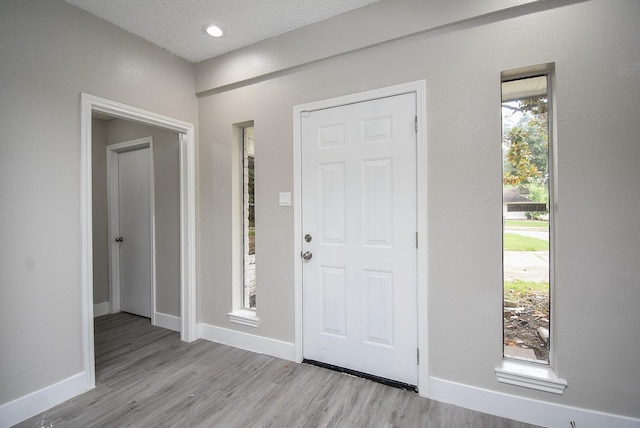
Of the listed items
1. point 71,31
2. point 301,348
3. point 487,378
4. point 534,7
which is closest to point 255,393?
point 301,348

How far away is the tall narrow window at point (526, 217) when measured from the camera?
1.83 meters

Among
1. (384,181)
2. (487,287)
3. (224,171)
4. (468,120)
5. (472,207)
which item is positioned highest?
(468,120)

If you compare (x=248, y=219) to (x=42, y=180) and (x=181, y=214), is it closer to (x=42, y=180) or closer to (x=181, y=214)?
(x=181, y=214)

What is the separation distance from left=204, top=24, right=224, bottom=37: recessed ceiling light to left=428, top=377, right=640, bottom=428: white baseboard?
306 centimetres

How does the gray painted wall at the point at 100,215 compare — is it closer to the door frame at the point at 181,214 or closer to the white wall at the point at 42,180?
the door frame at the point at 181,214

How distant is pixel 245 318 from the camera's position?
2697mm

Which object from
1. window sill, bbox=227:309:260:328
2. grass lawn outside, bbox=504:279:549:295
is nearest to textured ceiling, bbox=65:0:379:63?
grass lawn outside, bbox=504:279:549:295

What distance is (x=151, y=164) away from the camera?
3.24m

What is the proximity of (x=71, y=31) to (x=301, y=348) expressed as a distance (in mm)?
2917

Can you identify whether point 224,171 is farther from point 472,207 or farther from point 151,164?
point 472,207

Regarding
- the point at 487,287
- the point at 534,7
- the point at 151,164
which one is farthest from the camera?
the point at 151,164

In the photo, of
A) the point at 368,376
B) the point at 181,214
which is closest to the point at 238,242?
the point at 181,214

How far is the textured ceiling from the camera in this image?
207cm

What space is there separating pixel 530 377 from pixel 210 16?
3.24 metres
